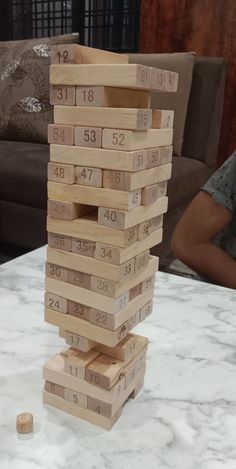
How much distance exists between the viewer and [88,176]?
20.7 inches

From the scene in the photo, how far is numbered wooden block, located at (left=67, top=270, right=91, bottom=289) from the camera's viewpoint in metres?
0.56

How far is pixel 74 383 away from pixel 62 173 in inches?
10.5

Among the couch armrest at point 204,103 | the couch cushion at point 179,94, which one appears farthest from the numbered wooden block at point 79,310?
the couch armrest at point 204,103

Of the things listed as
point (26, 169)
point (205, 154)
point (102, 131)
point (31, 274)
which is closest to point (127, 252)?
point (102, 131)

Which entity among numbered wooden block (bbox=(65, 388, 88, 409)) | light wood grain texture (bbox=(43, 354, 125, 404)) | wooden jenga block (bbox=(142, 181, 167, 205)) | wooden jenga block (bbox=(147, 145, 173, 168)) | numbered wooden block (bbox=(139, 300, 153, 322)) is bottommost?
numbered wooden block (bbox=(65, 388, 88, 409))

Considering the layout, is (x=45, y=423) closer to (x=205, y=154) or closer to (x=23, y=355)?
(x=23, y=355)

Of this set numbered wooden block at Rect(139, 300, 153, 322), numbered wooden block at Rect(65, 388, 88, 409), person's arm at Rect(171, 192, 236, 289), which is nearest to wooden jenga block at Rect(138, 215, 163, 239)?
numbered wooden block at Rect(139, 300, 153, 322)

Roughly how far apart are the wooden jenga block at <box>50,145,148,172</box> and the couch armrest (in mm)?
1954

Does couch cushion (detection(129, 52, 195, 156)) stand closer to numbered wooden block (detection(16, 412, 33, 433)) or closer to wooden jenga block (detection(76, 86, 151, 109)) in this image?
wooden jenga block (detection(76, 86, 151, 109))

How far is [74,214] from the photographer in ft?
1.81

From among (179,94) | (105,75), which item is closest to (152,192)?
(105,75)

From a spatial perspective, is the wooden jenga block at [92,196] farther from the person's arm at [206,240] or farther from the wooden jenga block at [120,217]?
the person's arm at [206,240]

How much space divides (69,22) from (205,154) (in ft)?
5.85

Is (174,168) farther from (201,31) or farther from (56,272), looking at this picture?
(56,272)
